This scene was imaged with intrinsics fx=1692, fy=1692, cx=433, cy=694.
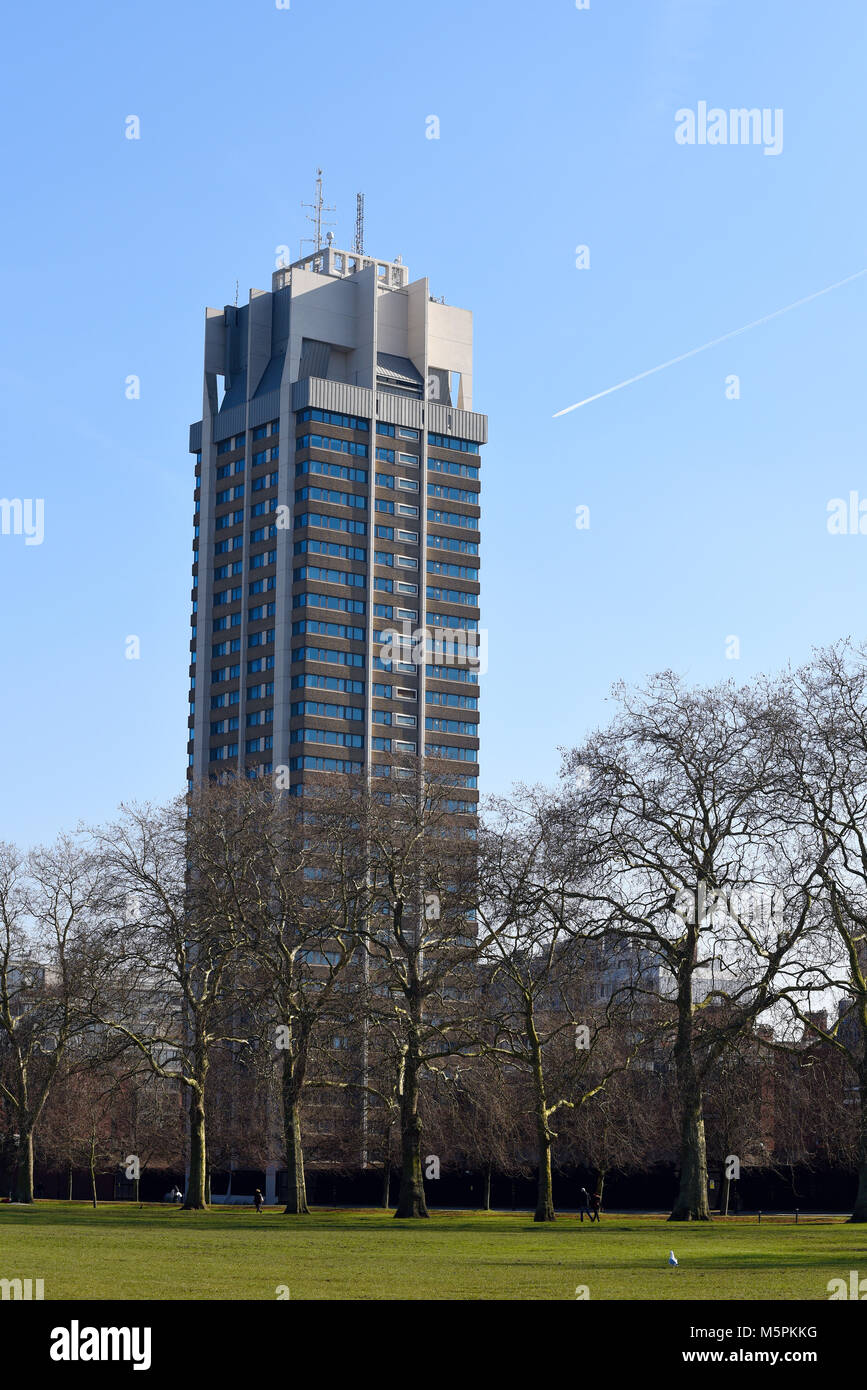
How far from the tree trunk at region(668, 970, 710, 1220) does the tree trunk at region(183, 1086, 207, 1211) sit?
20508mm

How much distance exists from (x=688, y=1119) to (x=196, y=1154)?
23.1 meters

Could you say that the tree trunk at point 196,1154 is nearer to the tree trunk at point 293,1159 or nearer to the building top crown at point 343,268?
the tree trunk at point 293,1159

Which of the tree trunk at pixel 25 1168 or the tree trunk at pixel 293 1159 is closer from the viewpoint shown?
the tree trunk at pixel 293 1159

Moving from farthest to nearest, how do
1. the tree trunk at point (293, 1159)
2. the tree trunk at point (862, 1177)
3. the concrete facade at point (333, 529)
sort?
the concrete facade at point (333, 529), the tree trunk at point (293, 1159), the tree trunk at point (862, 1177)

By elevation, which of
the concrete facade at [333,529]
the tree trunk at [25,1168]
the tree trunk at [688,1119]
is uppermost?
the concrete facade at [333,529]

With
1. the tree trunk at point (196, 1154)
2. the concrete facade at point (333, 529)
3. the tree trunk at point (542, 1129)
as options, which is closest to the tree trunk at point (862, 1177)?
the tree trunk at point (542, 1129)

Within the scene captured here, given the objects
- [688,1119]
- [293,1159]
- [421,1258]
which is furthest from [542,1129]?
[421,1258]

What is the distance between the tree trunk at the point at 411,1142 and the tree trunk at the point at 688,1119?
9.57 meters

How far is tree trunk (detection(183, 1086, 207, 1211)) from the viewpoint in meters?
70.2

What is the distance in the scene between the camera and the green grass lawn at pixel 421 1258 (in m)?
28.1

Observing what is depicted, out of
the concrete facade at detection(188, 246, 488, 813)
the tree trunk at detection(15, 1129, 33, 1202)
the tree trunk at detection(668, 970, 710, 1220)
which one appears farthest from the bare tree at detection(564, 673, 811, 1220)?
the concrete facade at detection(188, 246, 488, 813)

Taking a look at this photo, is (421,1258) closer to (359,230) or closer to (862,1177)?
(862,1177)

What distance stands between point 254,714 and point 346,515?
22.7m

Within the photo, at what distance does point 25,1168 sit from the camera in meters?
A: 81.8
